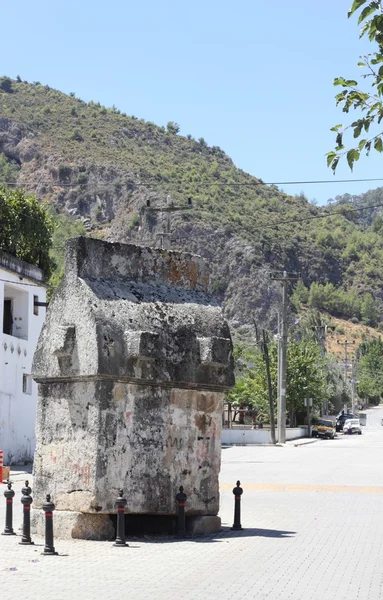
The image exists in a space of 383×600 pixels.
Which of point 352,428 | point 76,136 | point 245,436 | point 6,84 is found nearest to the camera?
point 245,436

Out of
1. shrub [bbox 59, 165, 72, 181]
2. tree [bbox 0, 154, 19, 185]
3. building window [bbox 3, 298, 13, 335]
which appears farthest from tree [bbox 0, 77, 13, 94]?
building window [bbox 3, 298, 13, 335]

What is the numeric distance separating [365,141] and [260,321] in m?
134

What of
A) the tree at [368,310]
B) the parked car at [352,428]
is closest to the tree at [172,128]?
the tree at [368,310]

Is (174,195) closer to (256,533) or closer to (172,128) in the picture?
(172,128)

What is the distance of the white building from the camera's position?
3522cm

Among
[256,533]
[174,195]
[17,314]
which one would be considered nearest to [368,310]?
[174,195]

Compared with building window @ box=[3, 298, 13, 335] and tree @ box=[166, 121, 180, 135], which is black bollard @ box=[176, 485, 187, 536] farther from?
tree @ box=[166, 121, 180, 135]

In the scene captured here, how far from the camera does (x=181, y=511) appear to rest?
48.0 ft

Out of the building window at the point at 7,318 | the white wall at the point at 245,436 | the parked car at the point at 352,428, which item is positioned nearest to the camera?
the building window at the point at 7,318

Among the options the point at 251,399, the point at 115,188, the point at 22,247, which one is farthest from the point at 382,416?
the point at 22,247

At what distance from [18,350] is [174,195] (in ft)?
319

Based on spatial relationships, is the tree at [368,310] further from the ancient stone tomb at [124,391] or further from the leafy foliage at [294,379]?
the ancient stone tomb at [124,391]

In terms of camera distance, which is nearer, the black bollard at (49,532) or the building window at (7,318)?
the black bollard at (49,532)

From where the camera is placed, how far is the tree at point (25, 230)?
49.7 m
